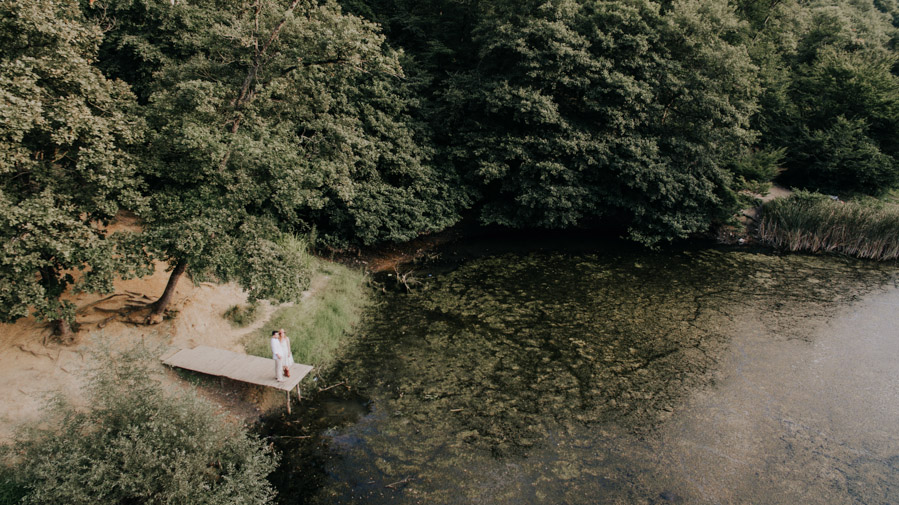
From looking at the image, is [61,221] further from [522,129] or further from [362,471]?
[522,129]

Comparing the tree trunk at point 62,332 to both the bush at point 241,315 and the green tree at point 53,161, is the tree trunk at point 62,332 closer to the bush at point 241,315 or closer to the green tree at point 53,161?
the green tree at point 53,161

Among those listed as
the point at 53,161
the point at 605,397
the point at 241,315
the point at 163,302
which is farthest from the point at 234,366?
the point at 605,397

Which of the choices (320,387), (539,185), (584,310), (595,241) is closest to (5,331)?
(320,387)

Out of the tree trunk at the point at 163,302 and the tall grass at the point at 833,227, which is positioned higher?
the tall grass at the point at 833,227

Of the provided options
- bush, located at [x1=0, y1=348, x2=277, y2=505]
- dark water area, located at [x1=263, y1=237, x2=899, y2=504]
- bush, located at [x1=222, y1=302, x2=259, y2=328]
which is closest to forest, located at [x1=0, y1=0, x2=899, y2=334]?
bush, located at [x1=222, y1=302, x2=259, y2=328]

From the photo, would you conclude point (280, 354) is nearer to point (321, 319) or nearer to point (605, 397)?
point (321, 319)

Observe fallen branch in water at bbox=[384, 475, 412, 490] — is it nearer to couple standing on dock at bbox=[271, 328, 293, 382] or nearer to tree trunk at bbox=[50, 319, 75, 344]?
couple standing on dock at bbox=[271, 328, 293, 382]

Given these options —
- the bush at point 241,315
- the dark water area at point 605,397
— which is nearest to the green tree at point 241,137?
the bush at point 241,315

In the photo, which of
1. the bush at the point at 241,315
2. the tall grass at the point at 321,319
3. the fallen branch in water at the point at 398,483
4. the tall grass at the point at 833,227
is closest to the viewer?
the fallen branch in water at the point at 398,483
